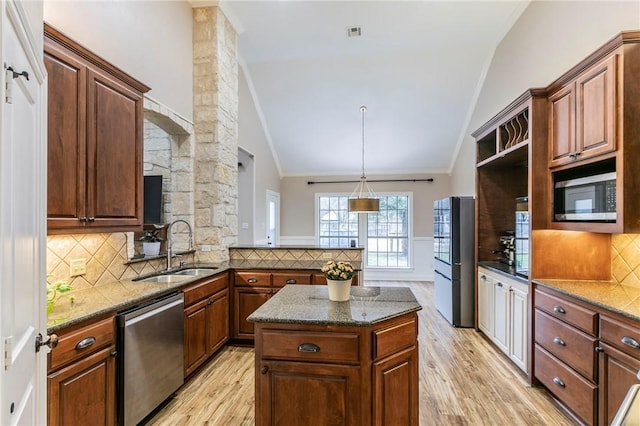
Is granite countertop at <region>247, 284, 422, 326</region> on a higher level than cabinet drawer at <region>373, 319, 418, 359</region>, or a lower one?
higher

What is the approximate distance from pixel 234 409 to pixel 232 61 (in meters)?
3.87

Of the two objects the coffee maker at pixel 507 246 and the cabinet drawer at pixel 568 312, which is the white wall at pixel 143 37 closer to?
the cabinet drawer at pixel 568 312

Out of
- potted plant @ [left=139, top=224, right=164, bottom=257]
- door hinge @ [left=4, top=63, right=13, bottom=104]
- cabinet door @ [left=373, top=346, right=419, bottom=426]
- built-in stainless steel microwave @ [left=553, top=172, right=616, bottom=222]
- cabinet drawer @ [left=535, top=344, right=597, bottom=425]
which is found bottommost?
cabinet drawer @ [left=535, top=344, right=597, bottom=425]

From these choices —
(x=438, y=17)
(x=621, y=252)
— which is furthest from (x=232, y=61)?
(x=621, y=252)

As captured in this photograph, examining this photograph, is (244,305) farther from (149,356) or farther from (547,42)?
(547,42)

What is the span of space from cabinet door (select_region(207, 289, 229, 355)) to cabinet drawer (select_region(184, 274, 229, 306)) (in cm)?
7

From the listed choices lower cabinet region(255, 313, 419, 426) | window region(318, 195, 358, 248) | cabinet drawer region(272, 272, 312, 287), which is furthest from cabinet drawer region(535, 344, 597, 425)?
window region(318, 195, 358, 248)

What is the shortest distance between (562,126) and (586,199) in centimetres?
64

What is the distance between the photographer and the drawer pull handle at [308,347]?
1754 millimetres

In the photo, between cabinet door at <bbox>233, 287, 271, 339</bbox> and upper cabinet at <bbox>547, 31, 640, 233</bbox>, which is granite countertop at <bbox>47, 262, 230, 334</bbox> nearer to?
cabinet door at <bbox>233, 287, 271, 339</bbox>

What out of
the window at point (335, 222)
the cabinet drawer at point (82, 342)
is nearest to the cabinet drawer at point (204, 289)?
the cabinet drawer at point (82, 342)

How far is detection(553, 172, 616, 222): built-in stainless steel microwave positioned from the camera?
2188 mm

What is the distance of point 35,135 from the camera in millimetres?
1245

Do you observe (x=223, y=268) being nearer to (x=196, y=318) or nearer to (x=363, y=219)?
(x=196, y=318)
